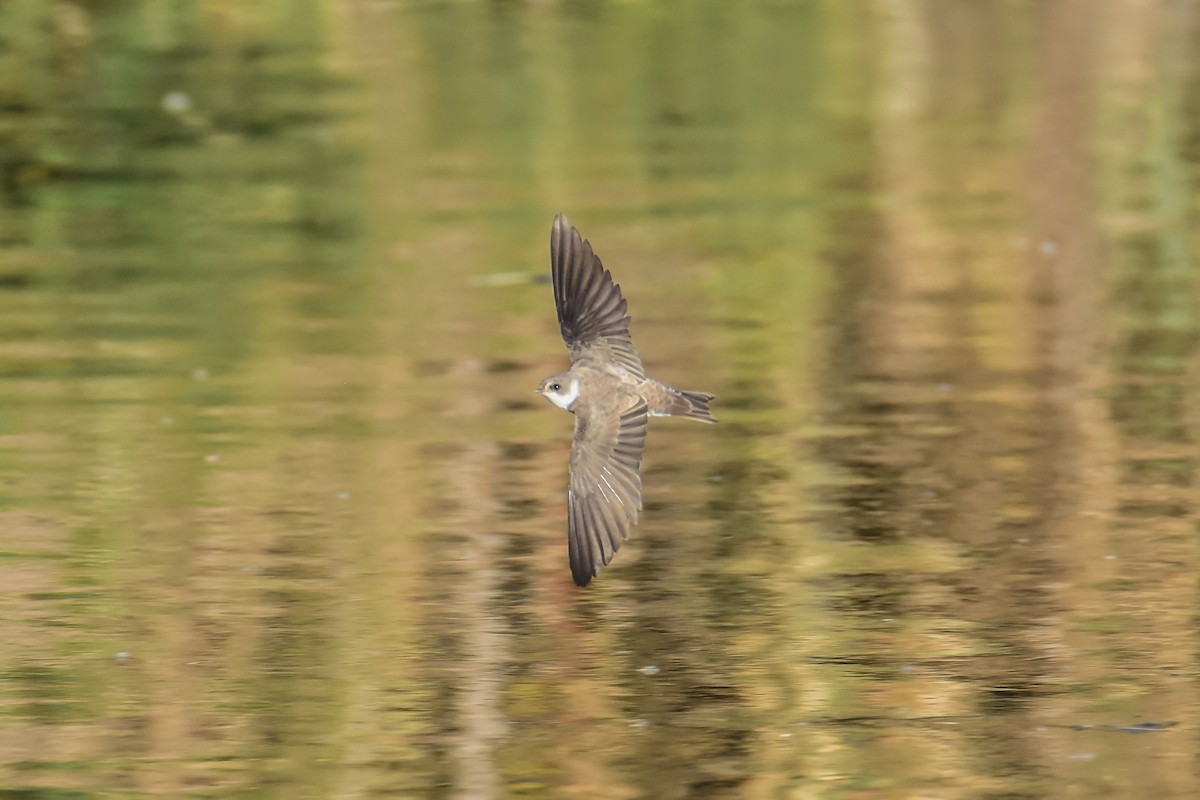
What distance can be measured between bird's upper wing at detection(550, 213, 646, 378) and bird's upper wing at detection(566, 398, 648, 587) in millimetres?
184

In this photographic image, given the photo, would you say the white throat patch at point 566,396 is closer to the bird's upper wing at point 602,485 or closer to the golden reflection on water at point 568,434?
the bird's upper wing at point 602,485

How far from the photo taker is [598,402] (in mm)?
5996

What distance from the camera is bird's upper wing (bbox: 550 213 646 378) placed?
6059 mm

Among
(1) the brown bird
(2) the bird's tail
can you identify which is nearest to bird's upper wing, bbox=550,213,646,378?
(1) the brown bird

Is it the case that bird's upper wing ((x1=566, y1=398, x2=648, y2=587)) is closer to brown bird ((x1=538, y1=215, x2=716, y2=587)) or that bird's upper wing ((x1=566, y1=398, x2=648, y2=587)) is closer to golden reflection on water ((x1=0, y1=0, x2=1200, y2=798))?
brown bird ((x1=538, y1=215, x2=716, y2=587))

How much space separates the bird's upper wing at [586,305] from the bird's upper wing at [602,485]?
184 mm

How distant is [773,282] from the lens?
10984 mm

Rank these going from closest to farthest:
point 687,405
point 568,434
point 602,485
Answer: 1. point 602,485
2. point 687,405
3. point 568,434

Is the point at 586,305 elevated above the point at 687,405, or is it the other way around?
the point at 586,305

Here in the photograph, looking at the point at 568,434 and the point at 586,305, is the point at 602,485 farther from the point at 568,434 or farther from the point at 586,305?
the point at 568,434

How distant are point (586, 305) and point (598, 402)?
0.89 ft

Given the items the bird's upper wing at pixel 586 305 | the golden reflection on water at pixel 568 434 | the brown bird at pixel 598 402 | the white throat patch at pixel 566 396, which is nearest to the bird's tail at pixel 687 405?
the brown bird at pixel 598 402

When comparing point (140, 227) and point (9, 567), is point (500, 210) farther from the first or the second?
point (9, 567)

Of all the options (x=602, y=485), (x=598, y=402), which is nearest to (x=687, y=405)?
(x=598, y=402)
